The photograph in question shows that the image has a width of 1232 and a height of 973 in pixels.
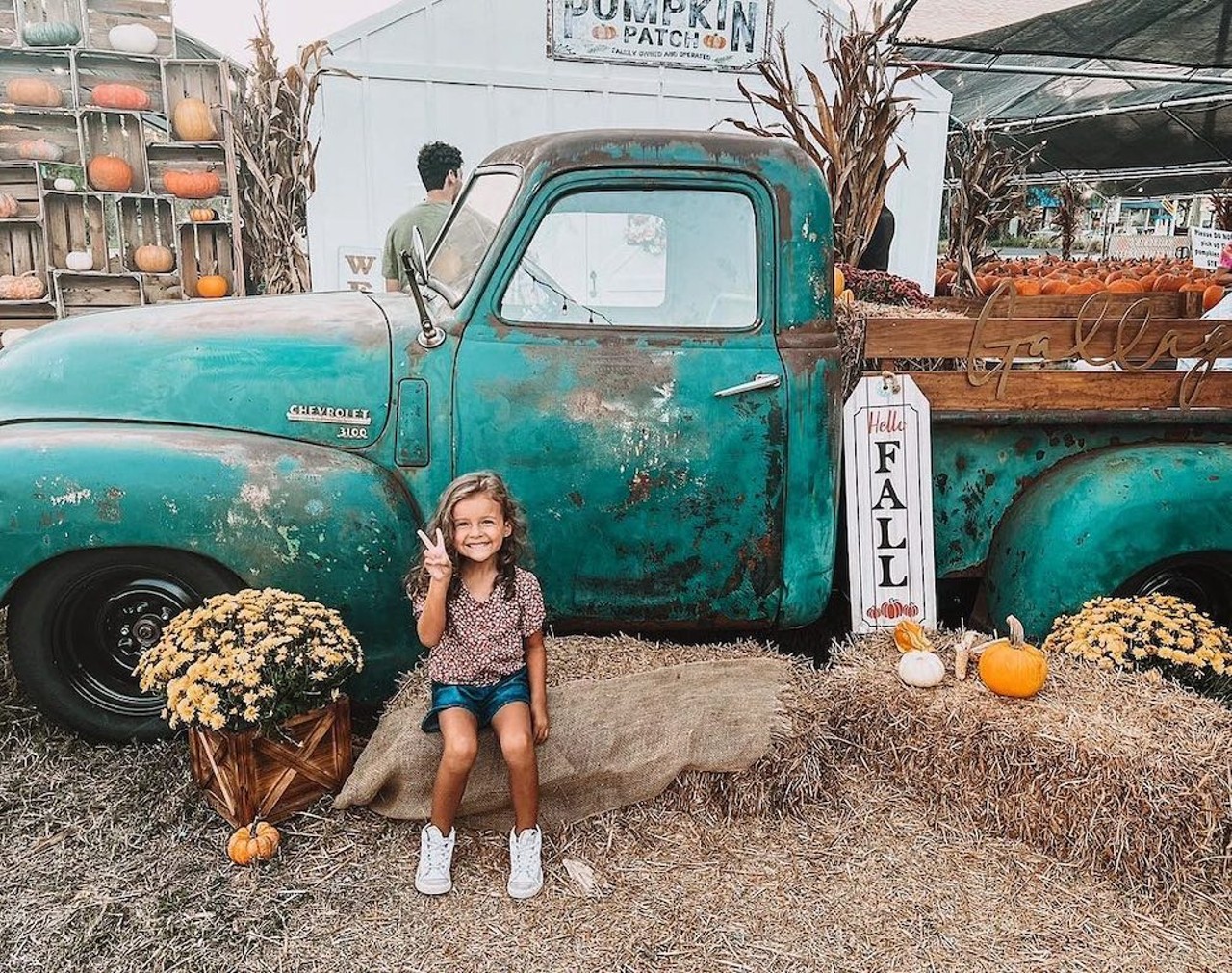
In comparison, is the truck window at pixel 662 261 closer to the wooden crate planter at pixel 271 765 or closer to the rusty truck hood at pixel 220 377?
the rusty truck hood at pixel 220 377

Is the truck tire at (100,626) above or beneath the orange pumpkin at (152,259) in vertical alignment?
beneath

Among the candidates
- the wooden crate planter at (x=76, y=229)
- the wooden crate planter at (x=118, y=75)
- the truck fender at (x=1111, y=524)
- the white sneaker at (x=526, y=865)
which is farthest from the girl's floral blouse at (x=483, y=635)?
the wooden crate planter at (x=118, y=75)

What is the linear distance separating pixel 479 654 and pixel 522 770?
333mm

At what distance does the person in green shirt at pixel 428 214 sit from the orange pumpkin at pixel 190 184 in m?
3.91

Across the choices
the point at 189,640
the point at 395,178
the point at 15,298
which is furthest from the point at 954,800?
the point at 15,298

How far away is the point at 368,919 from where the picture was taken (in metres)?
2.41

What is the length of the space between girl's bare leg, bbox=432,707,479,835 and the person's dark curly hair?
3.72 metres

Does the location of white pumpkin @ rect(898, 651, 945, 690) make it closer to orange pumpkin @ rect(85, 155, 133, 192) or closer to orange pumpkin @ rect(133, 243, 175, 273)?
orange pumpkin @ rect(133, 243, 175, 273)

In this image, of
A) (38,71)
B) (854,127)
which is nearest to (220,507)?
(854,127)

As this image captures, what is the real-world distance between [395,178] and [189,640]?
239 inches

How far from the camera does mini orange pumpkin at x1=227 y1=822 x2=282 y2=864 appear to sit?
8.45 feet

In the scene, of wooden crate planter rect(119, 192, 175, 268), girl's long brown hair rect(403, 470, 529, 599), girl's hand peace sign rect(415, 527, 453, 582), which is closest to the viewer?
girl's hand peace sign rect(415, 527, 453, 582)

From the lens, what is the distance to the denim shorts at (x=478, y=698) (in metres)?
2.62

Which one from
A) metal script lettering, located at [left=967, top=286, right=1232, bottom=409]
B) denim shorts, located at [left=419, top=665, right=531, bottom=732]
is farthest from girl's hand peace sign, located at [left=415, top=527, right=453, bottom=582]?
metal script lettering, located at [left=967, top=286, right=1232, bottom=409]
